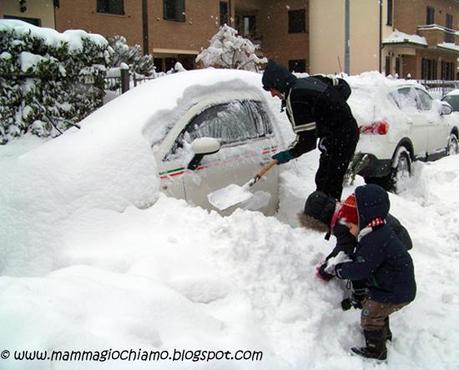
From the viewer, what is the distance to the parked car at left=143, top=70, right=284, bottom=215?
13.7 ft

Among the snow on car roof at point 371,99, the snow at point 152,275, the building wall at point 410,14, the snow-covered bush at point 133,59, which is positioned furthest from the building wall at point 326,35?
the snow at point 152,275

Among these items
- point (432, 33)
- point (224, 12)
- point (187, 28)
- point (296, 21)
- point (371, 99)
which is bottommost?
point (371, 99)

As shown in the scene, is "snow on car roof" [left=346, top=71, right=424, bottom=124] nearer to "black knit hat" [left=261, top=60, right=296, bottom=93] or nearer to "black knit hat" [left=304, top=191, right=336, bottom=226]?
"black knit hat" [left=261, top=60, right=296, bottom=93]

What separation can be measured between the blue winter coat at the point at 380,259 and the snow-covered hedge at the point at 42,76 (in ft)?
13.1

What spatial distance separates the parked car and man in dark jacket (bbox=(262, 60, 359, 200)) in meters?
0.37

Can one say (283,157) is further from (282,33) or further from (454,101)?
(282,33)

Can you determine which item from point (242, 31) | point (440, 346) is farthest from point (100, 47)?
point (242, 31)

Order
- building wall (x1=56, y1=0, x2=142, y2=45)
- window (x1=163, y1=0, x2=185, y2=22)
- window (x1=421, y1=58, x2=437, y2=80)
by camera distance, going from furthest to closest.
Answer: window (x1=421, y1=58, x2=437, y2=80), window (x1=163, y1=0, x2=185, y2=22), building wall (x1=56, y1=0, x2=142, y2=45)

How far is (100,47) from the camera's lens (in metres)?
7.38

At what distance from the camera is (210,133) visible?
14.9 ft

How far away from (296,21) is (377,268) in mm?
28559

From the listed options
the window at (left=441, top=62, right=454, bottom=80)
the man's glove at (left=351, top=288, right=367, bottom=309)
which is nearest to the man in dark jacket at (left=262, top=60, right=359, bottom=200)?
the man's glove at (left=351, top=288, right=367, bottom=309)

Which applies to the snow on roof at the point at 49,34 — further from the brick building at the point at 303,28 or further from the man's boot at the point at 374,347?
the brick building at the point at 303,28

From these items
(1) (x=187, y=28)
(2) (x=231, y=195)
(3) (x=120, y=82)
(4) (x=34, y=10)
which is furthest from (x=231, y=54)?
(2) (x=231, y=195)
